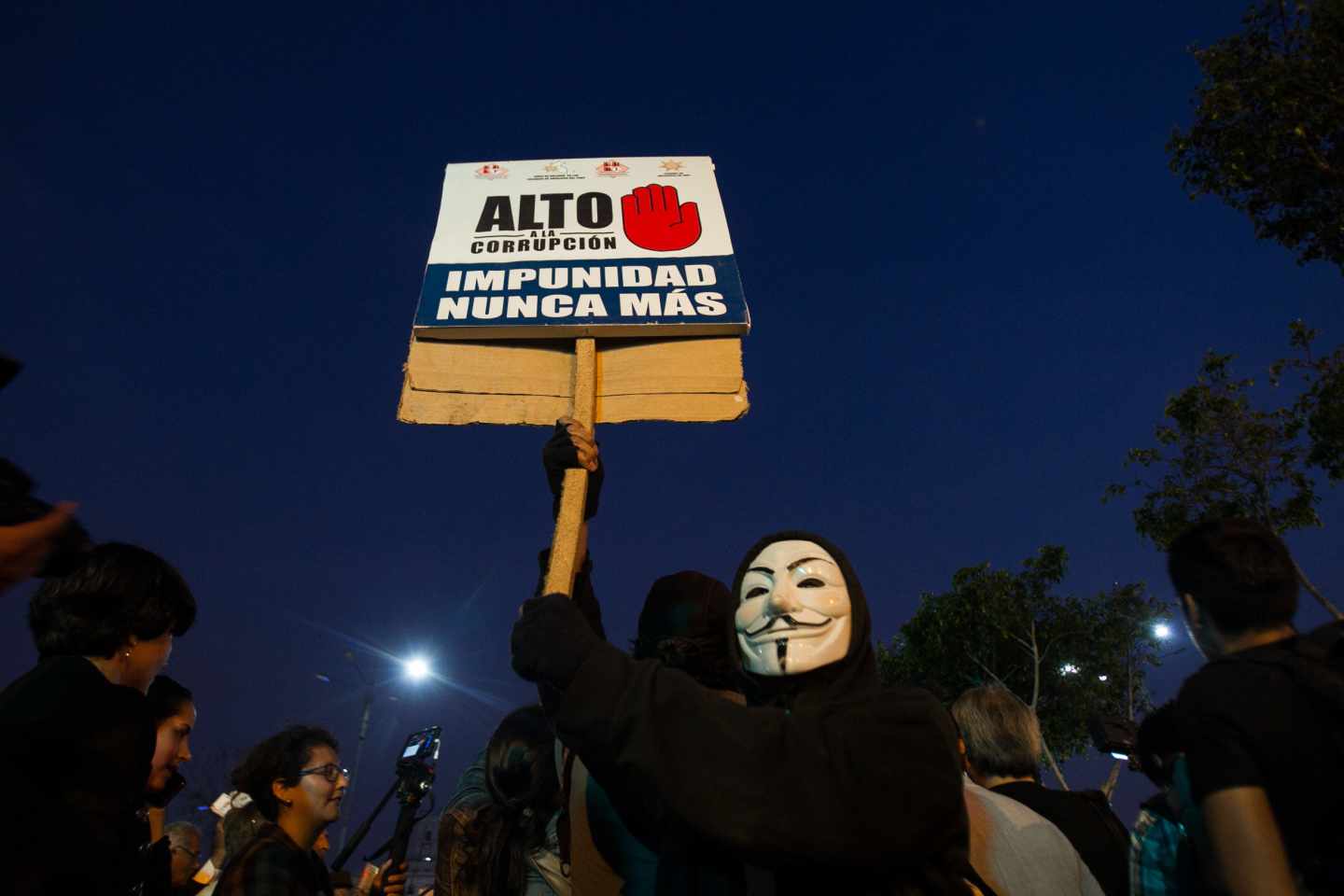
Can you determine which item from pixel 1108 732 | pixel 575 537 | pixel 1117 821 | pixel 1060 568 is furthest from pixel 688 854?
pixel 1060 568

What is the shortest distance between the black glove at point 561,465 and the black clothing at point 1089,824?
1940mm

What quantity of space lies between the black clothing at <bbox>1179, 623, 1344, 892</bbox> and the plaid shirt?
3.24 metres

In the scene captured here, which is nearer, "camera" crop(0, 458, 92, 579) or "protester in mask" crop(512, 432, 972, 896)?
"protester in mask" crop(512, 432, 972, 896)

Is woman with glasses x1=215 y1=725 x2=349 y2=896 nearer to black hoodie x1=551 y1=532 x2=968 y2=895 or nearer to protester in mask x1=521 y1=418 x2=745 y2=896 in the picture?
protester in mask x1=521 y1=418 x2=745 y2=896

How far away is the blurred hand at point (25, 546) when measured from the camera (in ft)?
5.62

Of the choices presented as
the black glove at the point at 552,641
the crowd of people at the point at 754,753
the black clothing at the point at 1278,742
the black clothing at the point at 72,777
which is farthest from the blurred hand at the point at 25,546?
the black clothing at the point at 1278,742

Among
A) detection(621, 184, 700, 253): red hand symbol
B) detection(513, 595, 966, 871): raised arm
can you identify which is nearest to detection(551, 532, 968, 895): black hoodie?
detection(513, 595, 966, 871): raised arm

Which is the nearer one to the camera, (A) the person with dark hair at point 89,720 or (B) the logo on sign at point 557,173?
(A) the person with dark hair at point 89,720

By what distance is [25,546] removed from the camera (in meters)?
1.73

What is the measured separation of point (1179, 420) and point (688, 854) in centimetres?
1328

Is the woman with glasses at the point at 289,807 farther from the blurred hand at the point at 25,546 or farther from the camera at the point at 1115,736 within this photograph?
the camera at the point at 1115,736

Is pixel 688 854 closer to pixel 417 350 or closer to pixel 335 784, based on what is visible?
pixel 417 350

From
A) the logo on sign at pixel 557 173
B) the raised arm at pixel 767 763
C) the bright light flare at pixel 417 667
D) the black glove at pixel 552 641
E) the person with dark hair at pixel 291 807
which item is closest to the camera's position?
the raised arm at pixel 767 763

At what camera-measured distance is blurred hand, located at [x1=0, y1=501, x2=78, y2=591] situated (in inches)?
67.5
